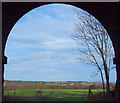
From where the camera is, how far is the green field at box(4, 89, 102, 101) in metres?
8.32

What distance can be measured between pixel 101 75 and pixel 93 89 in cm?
47

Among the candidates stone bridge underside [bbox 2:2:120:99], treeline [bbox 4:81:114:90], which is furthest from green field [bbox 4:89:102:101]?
stone bridge underside [bbox 2:2:120:99]

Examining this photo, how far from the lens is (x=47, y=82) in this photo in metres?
8.46

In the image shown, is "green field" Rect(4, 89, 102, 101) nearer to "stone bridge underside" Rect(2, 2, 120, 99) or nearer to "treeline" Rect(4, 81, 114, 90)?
"treeline" Rect(4, 81, 114, 90)

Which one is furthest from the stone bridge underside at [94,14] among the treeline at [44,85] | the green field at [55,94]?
the green field at [55,94]

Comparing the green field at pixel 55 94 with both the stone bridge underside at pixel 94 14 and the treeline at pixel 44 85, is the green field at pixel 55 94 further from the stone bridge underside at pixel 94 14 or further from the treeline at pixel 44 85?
the stone bridge underside at pixel 94 14

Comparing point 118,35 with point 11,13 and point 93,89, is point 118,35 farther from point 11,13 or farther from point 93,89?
point 11,13

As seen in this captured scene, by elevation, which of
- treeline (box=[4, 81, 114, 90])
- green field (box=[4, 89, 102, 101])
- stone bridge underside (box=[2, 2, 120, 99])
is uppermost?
stone bridge underside (box=[2, 2, 120, 99])

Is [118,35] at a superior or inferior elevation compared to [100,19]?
inferior

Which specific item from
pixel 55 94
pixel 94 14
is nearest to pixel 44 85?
pixel 55 94

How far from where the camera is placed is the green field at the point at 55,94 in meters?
8.32

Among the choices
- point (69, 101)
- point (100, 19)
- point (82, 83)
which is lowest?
point (69, 101)

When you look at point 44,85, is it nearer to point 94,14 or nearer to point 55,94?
point 55,94

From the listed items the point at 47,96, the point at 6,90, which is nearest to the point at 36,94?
the point at 47,96
